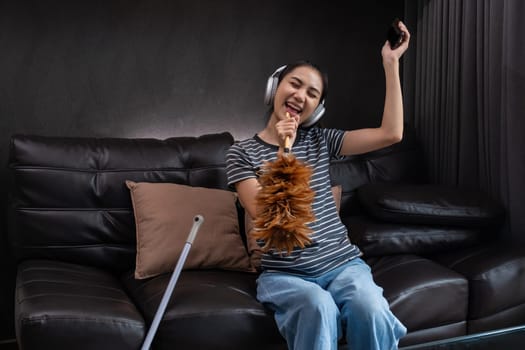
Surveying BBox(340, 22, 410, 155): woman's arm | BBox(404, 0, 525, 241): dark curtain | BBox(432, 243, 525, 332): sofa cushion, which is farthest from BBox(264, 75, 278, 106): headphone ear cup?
BBox(404, 0, 525, 241): dark curtain

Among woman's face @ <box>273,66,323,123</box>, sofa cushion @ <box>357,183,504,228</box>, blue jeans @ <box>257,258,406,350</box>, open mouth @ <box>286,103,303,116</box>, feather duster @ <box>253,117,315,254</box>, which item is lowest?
blue jeans @ <box>257,258,406,350</box>

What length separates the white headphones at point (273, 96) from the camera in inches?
74.4

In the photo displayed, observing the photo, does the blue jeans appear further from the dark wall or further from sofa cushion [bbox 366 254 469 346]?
the dark wall

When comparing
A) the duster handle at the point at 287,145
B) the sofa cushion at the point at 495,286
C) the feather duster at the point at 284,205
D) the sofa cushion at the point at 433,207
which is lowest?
the sofa cushion at the point at 495,286

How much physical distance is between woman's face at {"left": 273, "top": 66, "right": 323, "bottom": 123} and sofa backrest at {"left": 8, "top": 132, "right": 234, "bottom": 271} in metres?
0.60

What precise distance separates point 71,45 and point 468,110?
1747mm

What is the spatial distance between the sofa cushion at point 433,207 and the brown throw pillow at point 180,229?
0.54m

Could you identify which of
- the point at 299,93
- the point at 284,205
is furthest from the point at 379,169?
the point at 284,205

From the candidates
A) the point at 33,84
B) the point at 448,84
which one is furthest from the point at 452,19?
the point at 33,84

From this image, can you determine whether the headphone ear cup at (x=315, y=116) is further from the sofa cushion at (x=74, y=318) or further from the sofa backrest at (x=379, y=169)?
the sofa cushion at (x=74, y=318)

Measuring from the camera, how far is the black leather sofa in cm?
168

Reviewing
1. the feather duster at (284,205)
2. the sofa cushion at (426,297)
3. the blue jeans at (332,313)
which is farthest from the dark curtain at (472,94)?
the feather duster at (284,205)

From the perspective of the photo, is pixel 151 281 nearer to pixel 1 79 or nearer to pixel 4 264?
pixel 4 264

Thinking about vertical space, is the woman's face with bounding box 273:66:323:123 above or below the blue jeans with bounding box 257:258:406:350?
above
